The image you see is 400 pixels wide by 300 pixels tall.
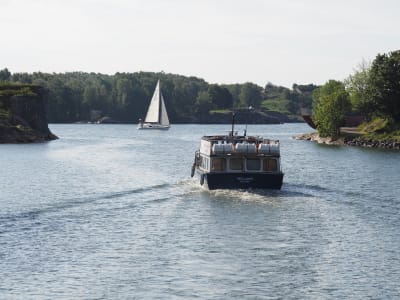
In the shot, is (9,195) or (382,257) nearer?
(382,257)

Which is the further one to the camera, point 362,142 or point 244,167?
point 362,142

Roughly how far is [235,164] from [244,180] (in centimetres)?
264

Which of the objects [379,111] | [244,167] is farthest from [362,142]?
[244,167]

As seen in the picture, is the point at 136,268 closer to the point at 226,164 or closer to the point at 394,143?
the point at 226,164

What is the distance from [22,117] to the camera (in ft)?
623

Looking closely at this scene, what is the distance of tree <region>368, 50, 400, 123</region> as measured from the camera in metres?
174

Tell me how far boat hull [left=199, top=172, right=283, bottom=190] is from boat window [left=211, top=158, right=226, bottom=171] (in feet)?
3.85

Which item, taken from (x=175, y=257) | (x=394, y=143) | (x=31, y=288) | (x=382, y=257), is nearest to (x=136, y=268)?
(x=175, y=257)

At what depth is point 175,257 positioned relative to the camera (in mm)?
51719

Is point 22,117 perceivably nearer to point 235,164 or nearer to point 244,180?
point 235,164

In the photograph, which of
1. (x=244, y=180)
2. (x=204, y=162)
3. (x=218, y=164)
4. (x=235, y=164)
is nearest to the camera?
(x=244, y=180)

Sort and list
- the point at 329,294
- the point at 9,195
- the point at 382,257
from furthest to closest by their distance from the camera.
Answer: the point at 9,195 → the point at 382,257 → the point at 329,294

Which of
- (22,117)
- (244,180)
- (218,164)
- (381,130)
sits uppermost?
(22,117)

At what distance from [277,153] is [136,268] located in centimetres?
3673
